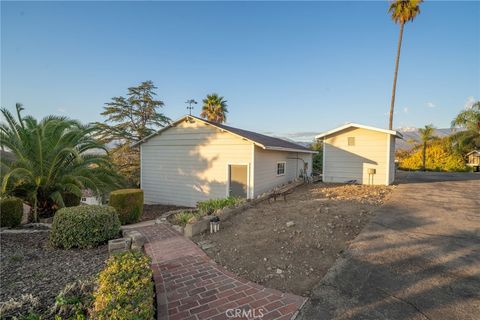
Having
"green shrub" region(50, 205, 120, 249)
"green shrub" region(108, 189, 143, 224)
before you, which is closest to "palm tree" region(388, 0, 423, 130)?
"green shrub" region(108, 189, 143, 224)

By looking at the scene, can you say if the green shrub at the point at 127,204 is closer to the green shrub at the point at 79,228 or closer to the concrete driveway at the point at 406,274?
the green shrub at the point at 79,228

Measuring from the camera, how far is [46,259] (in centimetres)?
469

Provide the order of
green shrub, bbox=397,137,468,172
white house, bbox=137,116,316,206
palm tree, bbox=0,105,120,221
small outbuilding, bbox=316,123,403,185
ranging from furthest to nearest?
1. green shrub, bbox=397,137,468,172
2. small outbuilding, bbox=316,123,403,185
3. white house, bbox=137,116,316,206
4. palm tree, bbox=0,105,120,221

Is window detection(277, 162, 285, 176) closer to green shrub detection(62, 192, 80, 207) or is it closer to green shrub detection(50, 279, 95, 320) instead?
green shrub detection(62, 192, 80, 207)

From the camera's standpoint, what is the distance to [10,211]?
698 centimetres

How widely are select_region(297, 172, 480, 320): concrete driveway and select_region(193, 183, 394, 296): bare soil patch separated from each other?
282 millimetres

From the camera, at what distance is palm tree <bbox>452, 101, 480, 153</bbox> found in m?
21.8

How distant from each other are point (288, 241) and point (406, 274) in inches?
79.9

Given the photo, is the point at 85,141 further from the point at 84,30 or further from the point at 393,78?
the point at 393,78

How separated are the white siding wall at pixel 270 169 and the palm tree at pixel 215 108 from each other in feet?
39.6

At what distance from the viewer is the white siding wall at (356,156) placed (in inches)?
467

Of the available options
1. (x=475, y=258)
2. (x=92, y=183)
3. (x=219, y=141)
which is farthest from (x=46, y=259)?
(x=475, y=258)

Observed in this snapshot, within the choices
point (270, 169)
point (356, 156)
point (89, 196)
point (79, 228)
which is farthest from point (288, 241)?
point (89, 196)

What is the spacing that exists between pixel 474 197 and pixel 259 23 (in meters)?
12.0
